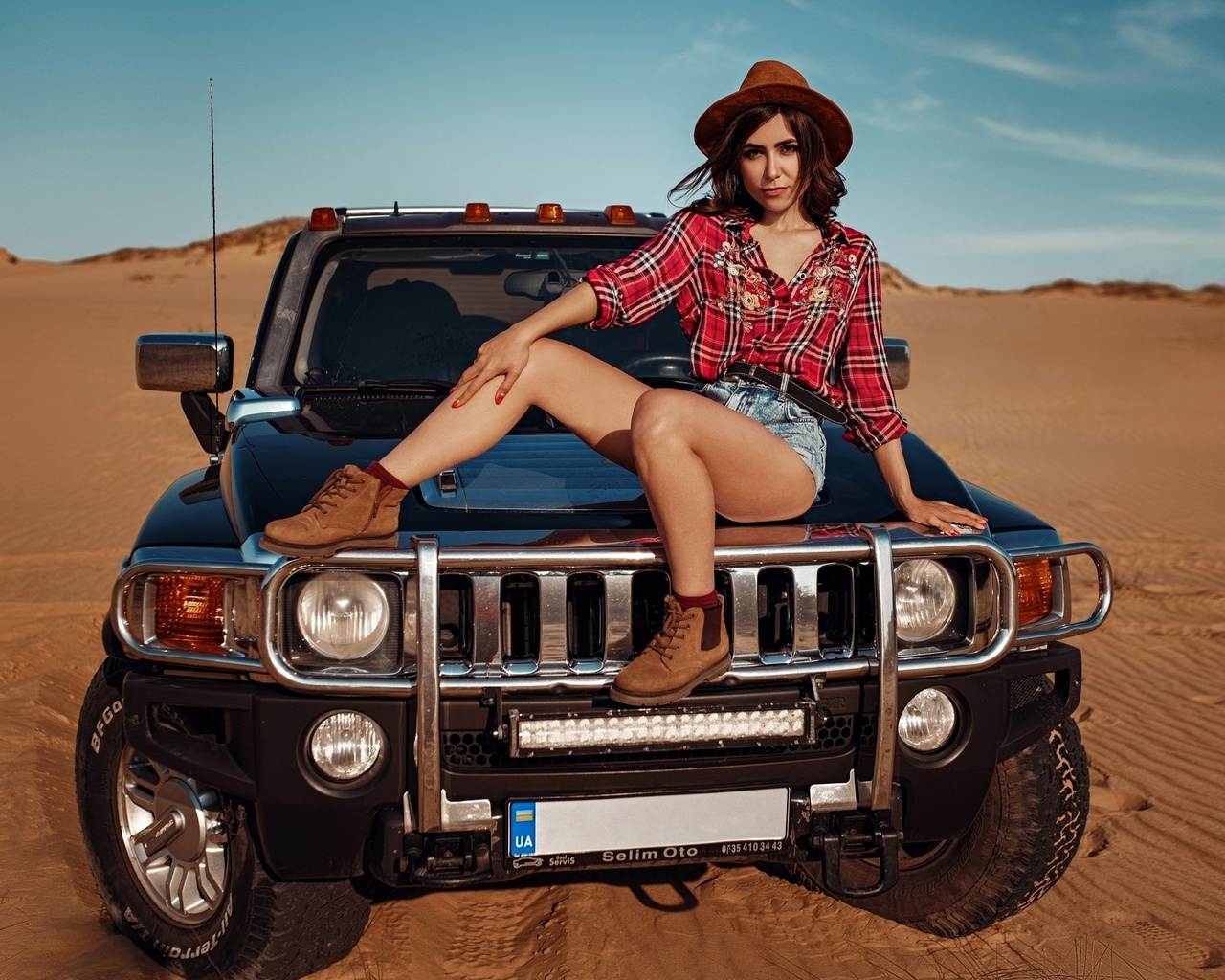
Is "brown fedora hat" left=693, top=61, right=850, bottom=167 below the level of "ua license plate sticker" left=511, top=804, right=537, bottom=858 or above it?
above

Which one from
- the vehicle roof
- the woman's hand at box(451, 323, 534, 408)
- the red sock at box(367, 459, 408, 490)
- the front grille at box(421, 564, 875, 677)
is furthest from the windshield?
the front grille at box(421, 564, 875, 677)

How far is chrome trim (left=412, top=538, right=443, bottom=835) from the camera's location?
2596 mm

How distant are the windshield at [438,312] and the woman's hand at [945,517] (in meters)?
1.40

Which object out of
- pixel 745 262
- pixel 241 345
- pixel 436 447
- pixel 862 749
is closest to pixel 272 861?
pixel 436 447

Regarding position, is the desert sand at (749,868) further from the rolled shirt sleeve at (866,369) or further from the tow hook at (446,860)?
the rolled shirt sleeve at (866,369)

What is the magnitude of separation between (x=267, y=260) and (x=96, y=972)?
4308 centimetres

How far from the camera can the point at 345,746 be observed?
8.97 feet

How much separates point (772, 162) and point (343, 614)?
1631 mm

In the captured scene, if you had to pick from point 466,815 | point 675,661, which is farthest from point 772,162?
point 466,815

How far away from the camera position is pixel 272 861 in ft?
9.17

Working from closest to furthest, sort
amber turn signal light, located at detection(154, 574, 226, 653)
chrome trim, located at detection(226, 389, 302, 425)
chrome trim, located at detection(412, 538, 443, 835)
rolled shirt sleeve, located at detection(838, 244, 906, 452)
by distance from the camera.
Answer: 1. chrome trim, located at detection(412, 538, 443, 835)
2. amber turn signal light, located at detection(154, 574, 226, 653)
3. rolled shirt sleeve, located at detection(838, 244, 906, 452)
4. chrome trim, located at detection(226, 389, 302, 425)

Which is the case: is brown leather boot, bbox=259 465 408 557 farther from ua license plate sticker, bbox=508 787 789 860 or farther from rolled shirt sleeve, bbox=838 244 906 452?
rolled shirt sleeve, bbox=838 244 906 452

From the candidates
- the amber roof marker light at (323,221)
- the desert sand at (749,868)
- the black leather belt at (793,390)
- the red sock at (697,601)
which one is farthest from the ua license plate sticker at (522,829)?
the amber roof marker light at (323,221)

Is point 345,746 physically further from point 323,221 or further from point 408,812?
point 323,221
